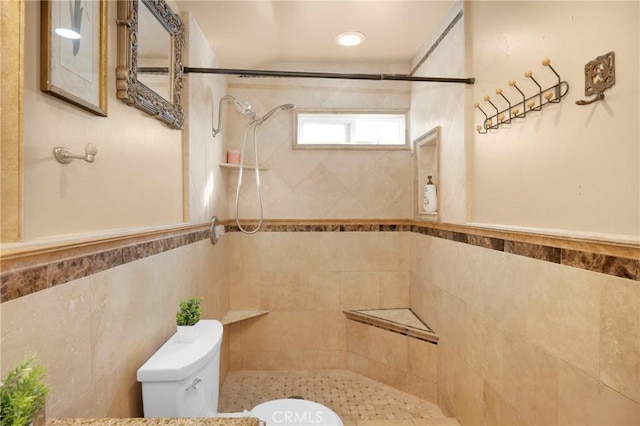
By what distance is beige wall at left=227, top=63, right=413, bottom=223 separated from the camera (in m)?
2.84

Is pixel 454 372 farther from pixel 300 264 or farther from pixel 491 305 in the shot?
pixel 300 264

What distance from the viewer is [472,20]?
6.10ft

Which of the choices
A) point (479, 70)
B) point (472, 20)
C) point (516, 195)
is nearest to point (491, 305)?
point (516, 195)

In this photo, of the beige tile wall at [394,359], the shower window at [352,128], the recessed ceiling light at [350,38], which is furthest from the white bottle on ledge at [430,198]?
the recessed ceiling light at [350,38]

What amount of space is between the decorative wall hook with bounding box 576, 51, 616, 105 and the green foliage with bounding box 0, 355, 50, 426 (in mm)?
1614

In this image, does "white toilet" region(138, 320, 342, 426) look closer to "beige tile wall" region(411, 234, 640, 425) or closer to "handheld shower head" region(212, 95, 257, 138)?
"beige tile wall" region(411, 234, 640, 425)

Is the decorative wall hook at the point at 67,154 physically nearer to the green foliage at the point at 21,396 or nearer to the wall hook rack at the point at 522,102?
the green foliage at the point at 21,396

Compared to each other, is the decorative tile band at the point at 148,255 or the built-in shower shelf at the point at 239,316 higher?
the decorative tile band at the point at 148,255

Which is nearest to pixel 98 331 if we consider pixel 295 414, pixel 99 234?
pixel 99 234

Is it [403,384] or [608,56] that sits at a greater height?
[608,56]

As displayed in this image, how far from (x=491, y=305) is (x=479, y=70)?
47.7 inches

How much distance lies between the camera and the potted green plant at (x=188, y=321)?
1.42 metres

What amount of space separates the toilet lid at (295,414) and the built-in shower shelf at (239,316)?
109 cm

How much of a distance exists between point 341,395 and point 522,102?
213 cm
